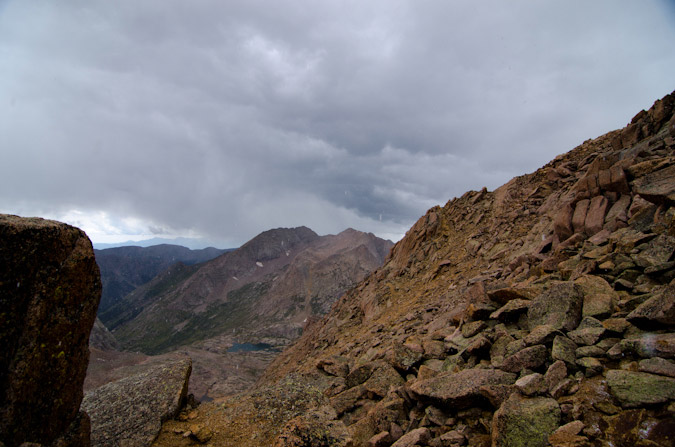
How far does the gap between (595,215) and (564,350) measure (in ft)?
44.8

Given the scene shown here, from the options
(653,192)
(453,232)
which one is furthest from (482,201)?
(653,192)

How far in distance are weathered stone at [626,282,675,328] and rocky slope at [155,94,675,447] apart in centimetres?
2

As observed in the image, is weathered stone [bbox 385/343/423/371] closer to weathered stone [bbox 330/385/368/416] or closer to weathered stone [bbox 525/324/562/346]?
weathered stone [bbox 330/385/368/416]

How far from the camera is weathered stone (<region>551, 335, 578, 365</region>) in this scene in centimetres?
694

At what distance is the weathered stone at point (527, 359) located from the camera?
24.5ft

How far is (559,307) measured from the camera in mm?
9227

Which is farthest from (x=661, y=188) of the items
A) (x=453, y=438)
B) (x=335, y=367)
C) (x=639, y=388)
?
(x=335, y=367)

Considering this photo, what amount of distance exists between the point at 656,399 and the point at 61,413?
13.2 m

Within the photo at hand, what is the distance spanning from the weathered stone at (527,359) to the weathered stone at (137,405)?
Result: 11850mm

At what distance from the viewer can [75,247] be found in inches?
310

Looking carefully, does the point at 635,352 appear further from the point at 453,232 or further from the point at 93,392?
the point at 453,232

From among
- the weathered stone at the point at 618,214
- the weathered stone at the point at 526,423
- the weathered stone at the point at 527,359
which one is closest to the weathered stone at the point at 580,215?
A: the weathered stone at the point at 618,214

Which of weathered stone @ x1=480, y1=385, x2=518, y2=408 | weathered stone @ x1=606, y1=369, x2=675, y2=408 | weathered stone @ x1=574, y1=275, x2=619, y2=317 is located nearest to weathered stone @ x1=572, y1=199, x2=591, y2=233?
weathered stone @ x1=574, y1=275, x2=619, y2=317

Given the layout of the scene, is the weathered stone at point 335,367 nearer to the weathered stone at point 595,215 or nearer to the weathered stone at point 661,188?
the weathered stone at point 595,215
